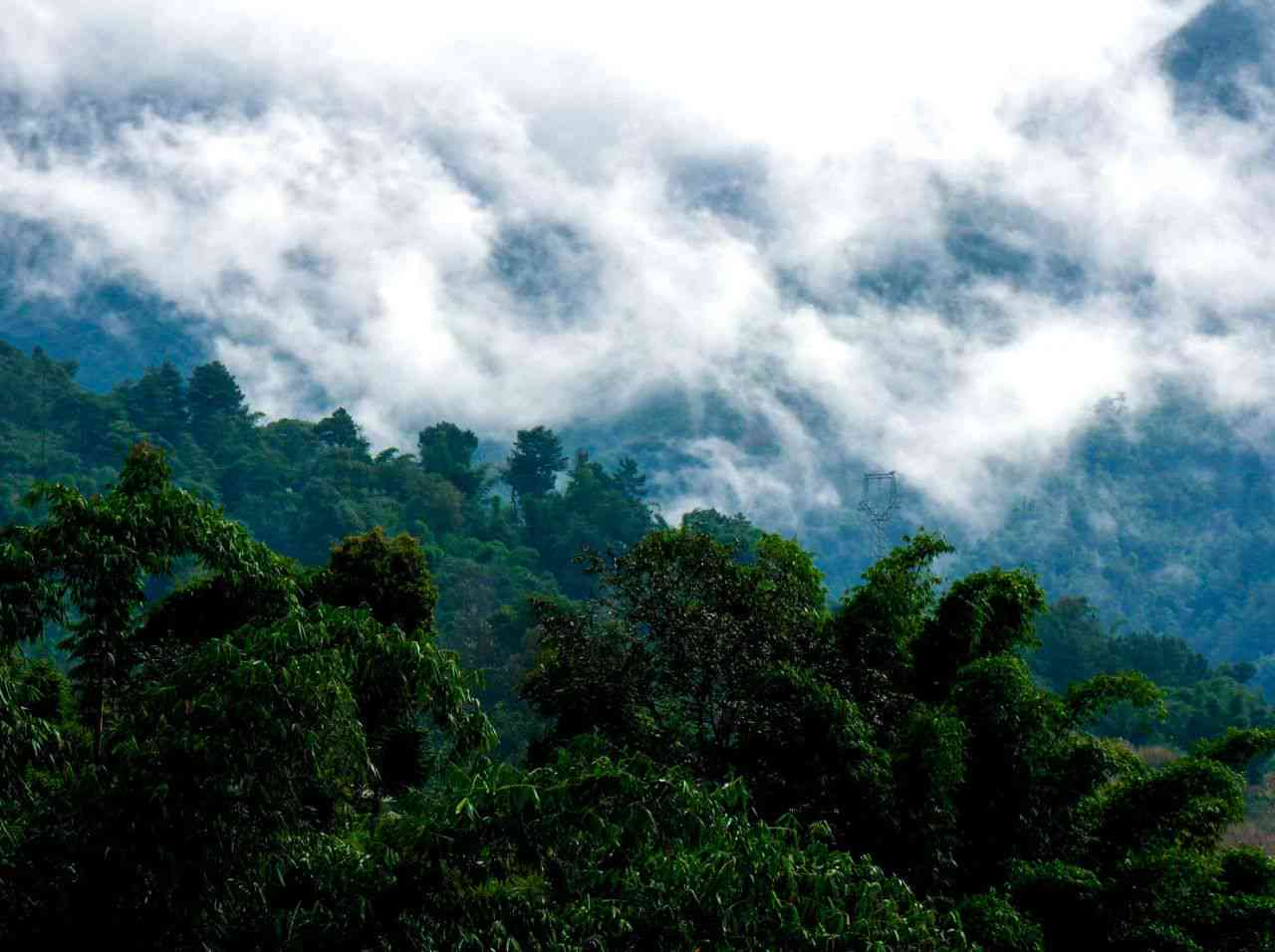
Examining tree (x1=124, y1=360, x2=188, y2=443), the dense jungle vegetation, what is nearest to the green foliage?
tree (x1=124, y1=360, x2=188, y2=443)

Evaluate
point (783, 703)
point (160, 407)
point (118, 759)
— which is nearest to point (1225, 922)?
point (783, 703)

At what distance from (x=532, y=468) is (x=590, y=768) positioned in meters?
73.2

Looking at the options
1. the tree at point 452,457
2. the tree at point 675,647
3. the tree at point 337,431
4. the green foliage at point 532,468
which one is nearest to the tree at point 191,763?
the tree at point 675,647

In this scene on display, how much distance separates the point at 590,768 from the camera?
18.0 feet

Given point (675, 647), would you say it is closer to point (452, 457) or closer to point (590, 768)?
point (590, 768)

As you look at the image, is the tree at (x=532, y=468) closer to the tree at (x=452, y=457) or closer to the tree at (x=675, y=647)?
the tree at (x=452, y=457)

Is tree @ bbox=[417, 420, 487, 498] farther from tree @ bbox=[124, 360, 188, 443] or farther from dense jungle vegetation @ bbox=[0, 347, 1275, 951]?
dense jungle vegetation @ bbox=[0, 347, 1275, 951]

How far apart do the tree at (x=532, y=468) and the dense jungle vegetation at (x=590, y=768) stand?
2426 inches

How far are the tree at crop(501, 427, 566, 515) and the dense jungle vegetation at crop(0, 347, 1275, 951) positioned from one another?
202 ft

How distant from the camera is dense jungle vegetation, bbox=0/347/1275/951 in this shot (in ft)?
16.6

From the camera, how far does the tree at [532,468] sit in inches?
3078

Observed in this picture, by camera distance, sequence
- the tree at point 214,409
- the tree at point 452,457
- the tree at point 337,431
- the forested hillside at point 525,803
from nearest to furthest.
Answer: the forested hillside at point 525,803 < the tree at point 214,409 < the tree at point 452,457 < the tree at point 337,431

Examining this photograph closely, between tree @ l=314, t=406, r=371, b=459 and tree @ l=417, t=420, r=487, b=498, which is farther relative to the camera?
tree @ l=314, t=406, r=371, b=459

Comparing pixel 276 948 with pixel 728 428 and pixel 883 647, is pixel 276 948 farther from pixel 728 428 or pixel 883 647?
pixel 728 428
